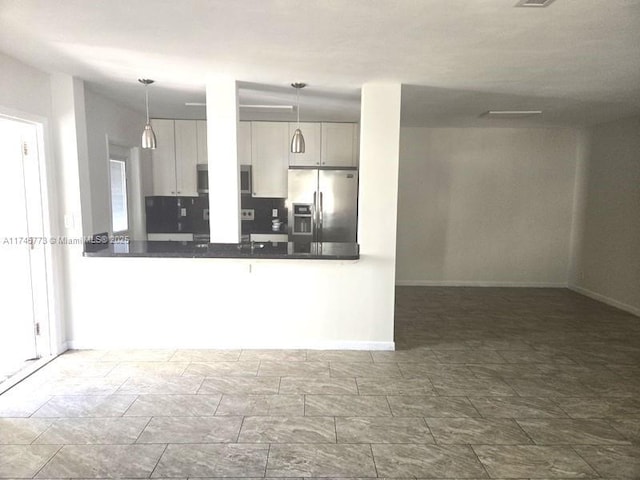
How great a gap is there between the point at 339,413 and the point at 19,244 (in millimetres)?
2918

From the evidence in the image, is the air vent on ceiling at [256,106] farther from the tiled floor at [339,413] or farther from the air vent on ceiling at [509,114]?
the tiled floor at [339,413]

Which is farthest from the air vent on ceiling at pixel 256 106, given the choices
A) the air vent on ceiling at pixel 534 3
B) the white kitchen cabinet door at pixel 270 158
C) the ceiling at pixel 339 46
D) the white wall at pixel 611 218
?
the white wall at pixel 611 218

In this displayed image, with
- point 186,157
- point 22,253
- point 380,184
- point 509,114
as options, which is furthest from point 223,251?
point 509,114

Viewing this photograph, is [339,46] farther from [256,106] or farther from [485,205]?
[485,205]

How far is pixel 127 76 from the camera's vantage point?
3.26m

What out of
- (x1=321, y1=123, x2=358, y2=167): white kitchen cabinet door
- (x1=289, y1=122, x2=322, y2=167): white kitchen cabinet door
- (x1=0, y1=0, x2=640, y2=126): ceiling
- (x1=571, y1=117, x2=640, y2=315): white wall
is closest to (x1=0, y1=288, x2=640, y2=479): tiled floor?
(x1=571, y1=117, x2=640, y2=315): white wall

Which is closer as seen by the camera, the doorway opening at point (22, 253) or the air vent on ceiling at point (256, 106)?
the doorway opening at point (22, 253)

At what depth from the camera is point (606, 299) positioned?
540cm

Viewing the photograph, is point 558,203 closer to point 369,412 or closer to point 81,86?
point 369,412

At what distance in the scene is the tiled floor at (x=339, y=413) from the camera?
2188 mm

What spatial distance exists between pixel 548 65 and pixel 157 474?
3626 millimetres

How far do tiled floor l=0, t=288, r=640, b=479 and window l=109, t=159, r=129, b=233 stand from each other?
1.67 metres

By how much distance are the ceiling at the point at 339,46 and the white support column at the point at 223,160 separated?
174 millimetres

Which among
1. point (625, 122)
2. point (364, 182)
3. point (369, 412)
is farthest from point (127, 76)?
point (625, 122)
